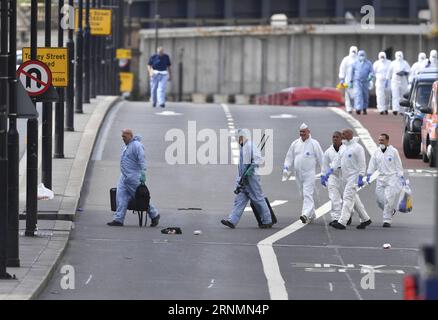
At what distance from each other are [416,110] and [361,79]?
36.1ft

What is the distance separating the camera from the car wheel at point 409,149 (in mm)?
36344

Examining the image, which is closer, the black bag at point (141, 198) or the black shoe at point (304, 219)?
the black bag at point (141, 198)

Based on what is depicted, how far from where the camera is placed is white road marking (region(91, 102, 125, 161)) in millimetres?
35656

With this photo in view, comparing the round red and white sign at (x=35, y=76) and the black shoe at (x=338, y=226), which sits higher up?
the round red and white sign at (x=35, y=76)

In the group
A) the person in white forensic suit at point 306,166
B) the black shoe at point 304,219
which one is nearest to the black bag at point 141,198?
the person in white forensic suit at point 306,166

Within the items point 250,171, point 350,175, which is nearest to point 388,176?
point 350,175

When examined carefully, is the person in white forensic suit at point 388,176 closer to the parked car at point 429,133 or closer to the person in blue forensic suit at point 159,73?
the parked car at point 429,133

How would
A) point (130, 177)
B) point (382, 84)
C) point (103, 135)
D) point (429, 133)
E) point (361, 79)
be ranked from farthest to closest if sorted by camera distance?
point (382, 84) < point (361, 79) < point (103, 135) < point (429, 133) < point (130, 177)

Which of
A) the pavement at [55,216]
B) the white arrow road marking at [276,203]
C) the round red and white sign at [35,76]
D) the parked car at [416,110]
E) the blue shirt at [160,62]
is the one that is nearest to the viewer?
the pavement at [55,216]

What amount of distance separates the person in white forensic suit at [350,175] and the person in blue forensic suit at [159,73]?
22.3 m

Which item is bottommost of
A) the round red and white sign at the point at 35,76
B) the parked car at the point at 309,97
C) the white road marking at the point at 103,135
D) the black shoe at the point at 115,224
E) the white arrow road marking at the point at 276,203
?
the parked car at the point at 309,97

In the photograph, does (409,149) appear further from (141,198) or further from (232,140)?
(141,198)

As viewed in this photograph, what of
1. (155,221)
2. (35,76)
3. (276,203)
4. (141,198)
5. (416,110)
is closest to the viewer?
(35,76)

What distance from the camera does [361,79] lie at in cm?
4788
